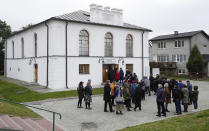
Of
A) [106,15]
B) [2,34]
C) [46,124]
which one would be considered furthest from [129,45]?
[2,34]

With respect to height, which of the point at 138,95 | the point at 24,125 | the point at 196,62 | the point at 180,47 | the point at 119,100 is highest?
the point at 180,47

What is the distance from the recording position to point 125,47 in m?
27.0

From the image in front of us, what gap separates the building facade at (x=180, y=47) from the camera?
41.2 metres

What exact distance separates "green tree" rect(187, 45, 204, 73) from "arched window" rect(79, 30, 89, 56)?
2160 centimetres

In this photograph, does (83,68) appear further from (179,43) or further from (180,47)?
(179,43)

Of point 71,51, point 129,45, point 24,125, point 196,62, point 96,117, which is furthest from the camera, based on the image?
point 196,62

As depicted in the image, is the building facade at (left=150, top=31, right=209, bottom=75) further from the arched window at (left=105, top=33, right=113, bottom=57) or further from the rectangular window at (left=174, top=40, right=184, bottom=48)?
the arched window at (left=105, top=33, right=113, bottom=57)

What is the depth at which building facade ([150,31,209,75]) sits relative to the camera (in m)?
41.2

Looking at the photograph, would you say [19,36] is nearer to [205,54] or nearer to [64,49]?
[64,49]

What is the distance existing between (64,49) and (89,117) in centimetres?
1174

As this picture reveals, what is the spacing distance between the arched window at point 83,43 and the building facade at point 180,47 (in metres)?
24.5

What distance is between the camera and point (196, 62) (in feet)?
120

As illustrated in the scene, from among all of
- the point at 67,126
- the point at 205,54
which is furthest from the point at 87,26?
the point at 205,54

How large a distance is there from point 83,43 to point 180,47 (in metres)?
25.8
